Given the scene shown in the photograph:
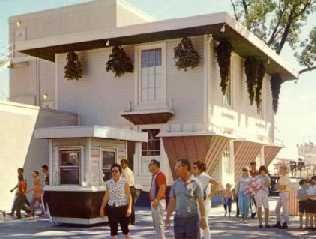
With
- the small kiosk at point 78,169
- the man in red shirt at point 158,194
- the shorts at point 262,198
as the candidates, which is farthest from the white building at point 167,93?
the man in red shirt at point 158,194

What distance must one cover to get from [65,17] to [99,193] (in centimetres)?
1700

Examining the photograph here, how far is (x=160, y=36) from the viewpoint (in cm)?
2017

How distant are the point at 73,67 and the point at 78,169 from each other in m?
8.16

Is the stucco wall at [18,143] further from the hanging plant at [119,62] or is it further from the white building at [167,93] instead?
the hanging plant at [119,62]

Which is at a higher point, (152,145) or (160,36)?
(160,36)

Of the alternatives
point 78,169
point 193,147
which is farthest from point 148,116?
point 78,169

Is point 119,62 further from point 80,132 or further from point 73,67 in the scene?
point 80,132

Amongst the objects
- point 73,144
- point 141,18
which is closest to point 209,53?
point 73,144

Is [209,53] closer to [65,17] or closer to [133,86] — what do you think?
[133,86]

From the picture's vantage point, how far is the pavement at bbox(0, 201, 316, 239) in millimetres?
12742

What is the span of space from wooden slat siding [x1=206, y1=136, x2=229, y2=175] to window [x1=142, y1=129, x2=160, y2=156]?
1.99 m

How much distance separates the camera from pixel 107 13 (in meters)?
28.2

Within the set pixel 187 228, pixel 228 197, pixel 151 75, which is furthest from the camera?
pixel 151 75

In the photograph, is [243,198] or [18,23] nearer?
[243,198]
